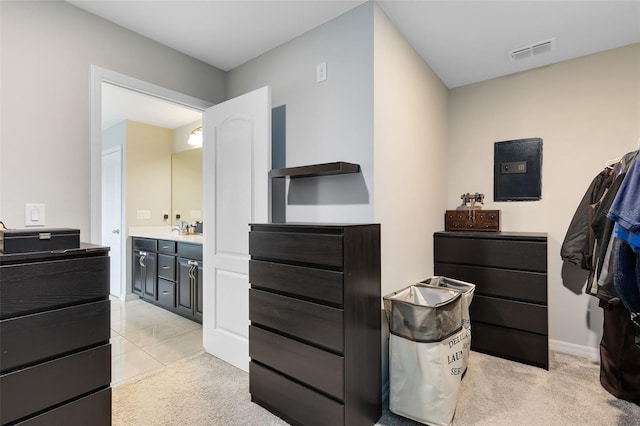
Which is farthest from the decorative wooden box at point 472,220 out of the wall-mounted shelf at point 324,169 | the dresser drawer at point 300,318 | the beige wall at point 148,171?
the beige wall at point 148,171

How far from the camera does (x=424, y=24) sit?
2.13 meters

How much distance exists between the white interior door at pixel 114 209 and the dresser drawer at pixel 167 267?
104 centimetres

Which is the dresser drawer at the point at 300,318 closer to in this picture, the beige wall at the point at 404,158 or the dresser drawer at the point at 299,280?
the dresser drawer at the point at 299,280

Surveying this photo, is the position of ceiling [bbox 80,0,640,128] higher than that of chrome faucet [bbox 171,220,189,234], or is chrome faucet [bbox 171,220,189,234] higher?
ceiling [bbox 80,0,640,128]

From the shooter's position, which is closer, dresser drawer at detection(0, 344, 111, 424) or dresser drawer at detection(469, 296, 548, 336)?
dresser drawer at detection(0, 344, 111, 424)

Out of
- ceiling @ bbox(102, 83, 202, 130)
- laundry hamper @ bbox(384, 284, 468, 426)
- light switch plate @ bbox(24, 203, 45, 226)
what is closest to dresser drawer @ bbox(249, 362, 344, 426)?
laundry hamper @ bbox(384, 284, 468, 426)

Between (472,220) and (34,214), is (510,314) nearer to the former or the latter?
(472,220)

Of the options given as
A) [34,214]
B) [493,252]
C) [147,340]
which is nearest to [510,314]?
[493,252]

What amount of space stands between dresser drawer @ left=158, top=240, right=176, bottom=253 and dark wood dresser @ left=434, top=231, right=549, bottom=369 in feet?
9.48

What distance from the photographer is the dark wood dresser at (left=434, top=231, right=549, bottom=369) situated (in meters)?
2.35

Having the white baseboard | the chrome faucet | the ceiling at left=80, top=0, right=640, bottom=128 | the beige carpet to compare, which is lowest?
the beige carpet

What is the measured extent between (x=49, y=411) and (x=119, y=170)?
12.4ft

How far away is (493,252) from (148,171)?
14.7 feet

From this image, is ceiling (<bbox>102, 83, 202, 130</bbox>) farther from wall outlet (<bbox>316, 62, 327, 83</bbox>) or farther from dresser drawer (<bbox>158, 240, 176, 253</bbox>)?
wall outlet (<bbox>316, 62, 327, 83</bbox>)
